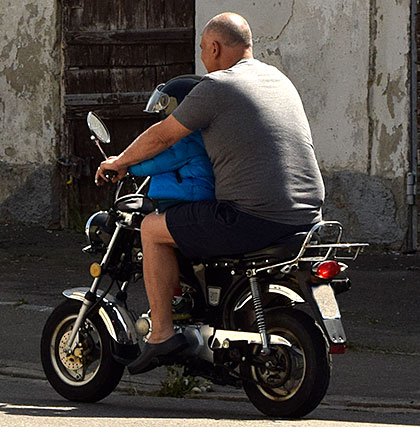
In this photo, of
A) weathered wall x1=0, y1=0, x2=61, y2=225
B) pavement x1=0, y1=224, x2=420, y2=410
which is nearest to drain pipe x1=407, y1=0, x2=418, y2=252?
pavement x1=0, y1=224, x2=420, y2=410

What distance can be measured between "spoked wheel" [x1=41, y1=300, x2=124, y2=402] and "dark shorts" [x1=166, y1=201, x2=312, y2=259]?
669mm

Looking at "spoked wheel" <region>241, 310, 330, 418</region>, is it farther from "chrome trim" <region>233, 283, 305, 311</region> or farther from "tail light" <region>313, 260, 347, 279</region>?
"tail light" <region>313, 260, 347, 279</region>

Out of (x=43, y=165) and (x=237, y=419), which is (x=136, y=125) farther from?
(x=237, y=419)

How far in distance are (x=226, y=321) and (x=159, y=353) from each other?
0.33 meters

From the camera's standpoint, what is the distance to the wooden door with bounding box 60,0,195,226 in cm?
1180

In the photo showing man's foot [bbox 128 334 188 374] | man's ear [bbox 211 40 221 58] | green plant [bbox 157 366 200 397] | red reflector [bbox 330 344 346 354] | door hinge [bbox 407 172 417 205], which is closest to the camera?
red reflector [bbox 330 344 346 354]

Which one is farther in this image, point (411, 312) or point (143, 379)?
point (411, 312)

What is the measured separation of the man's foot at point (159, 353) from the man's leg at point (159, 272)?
32 mm

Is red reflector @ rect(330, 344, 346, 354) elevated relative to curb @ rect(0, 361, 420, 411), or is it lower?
elevated

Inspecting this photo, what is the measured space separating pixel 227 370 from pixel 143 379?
49.4 inches

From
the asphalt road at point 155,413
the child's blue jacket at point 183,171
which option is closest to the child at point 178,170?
the child's blue jacket at point 183,171

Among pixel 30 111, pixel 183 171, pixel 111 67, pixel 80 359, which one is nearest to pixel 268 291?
pixel 183 171

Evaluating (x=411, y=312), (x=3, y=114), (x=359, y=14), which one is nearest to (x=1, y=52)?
(x=3, y=114)

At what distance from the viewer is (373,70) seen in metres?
11.1
